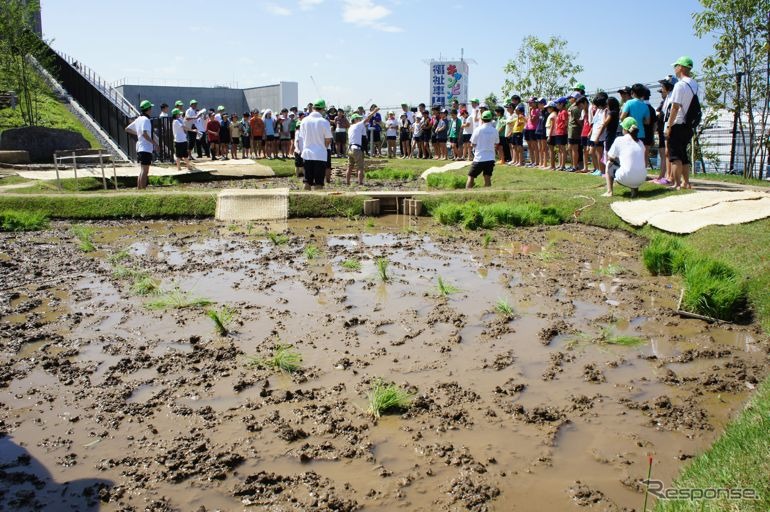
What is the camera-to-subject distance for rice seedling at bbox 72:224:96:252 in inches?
353

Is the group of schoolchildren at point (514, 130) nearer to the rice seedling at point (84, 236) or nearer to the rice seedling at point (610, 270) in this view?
the rice seedling at point (610, 270)

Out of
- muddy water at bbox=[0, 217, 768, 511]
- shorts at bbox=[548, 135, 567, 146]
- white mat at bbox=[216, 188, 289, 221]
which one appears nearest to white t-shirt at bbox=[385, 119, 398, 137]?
shorts at bbox=[548, 135, 567, 146]

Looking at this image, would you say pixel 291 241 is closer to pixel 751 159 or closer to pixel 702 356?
pixel 702 356

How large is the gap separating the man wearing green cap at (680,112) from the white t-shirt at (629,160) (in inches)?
18.7

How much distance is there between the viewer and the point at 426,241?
965 cm

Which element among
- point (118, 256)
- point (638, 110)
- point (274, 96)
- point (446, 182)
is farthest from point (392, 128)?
point (274, 96)

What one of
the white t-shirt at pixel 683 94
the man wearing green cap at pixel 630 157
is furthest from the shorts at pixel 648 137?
the white t-shirt at pixel 683 94

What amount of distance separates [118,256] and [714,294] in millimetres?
6884

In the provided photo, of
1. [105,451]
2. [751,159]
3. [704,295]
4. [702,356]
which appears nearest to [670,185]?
[751,159]

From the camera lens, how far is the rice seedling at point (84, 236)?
8.98 metres

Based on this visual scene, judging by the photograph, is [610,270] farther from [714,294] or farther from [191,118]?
[191,118]

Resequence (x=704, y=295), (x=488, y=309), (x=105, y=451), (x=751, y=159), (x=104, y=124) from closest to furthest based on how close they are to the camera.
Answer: (x=105, y=451)
(x=704, y=295)
(x=488, y=309)
(x=751, y=159)
(x=104, y=124)

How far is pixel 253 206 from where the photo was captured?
1212 centimetres

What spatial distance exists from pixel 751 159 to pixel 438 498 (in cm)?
1307
